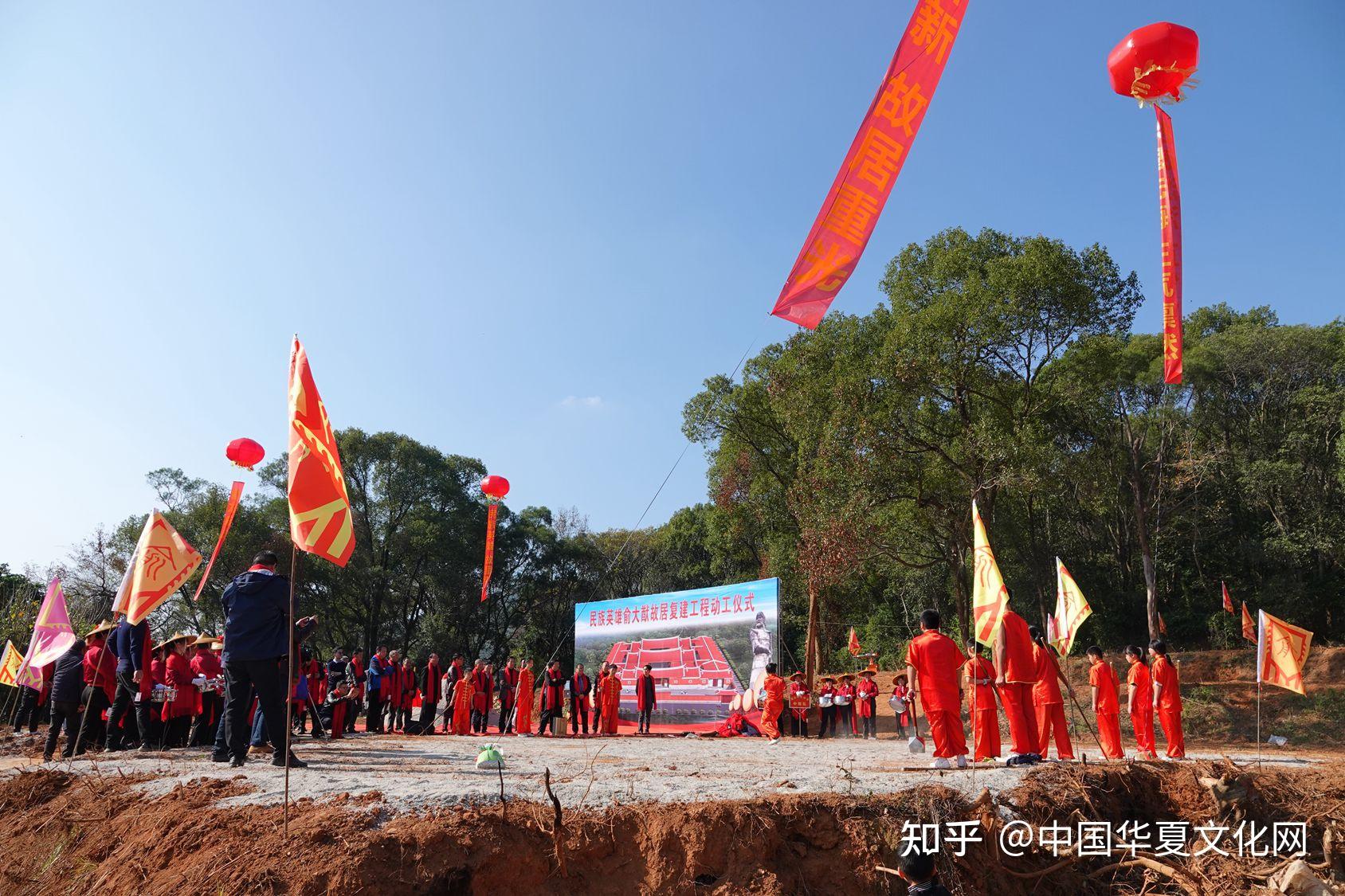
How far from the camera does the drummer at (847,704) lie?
1866 centimetres

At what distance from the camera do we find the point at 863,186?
7.80 metres

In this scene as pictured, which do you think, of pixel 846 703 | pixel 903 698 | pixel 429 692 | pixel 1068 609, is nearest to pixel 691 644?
pixel 846 703

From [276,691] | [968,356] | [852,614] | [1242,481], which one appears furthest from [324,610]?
Result: [1242,481]

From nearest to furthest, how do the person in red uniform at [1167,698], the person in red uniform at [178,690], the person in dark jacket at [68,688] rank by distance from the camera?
the person in dark jacket at [68,688] < the person in red uniform at [178,690] < the person in red uniform at [1167,698]

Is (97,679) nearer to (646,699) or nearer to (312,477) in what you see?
(312,477)

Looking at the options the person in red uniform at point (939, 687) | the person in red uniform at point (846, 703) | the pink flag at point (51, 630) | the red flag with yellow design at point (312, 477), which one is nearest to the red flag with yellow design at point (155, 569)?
the pink flag at point (51, 630)

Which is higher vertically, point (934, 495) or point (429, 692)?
point (934, 495)

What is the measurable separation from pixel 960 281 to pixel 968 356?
8.63 feet

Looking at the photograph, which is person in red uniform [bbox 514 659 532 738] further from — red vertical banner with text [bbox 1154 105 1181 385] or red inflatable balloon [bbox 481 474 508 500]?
red vertical banner with text [bbox 1154 105 1181 385]

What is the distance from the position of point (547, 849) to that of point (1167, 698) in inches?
349

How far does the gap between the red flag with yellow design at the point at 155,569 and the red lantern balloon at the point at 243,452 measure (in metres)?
8.27

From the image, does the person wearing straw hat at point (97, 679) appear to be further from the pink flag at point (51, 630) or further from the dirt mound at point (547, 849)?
the dirt mound at point (547, 849)

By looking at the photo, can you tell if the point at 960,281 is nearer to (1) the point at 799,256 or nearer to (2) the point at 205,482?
(1) the point at 799,256

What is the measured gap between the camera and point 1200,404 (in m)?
31.2
